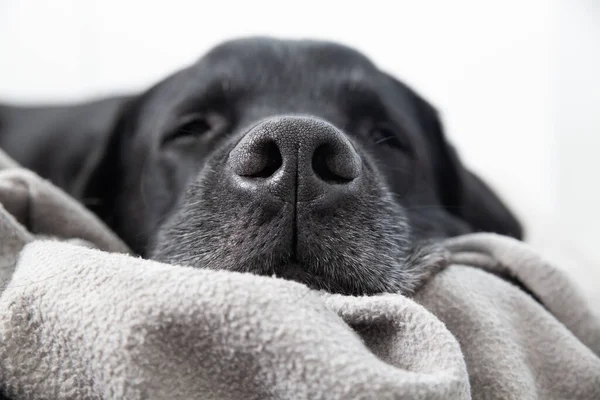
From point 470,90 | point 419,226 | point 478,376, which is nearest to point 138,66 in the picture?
point 470,90

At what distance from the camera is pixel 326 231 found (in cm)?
85

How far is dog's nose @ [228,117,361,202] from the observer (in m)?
0.83

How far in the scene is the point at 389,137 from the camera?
1527mm

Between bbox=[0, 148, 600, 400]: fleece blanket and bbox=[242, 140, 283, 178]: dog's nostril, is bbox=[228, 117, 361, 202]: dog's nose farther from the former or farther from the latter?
bbox=[0, 148, 600, 400]: fleece blanket

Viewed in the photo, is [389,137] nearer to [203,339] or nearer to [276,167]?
[276,167]

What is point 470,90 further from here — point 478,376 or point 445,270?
point 478,376

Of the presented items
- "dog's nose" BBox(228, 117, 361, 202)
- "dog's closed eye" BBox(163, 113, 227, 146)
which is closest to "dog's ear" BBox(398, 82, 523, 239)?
"dog's closed eye" BBox(163, 113, 227, 146)

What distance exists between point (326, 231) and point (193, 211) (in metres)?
0.29

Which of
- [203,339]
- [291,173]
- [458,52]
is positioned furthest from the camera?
[458,52]

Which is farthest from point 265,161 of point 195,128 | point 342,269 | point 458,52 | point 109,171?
point 458,52

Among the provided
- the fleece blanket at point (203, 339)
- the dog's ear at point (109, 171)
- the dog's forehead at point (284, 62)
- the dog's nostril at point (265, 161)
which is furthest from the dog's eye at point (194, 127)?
the fleece blanket at point (203, 339)

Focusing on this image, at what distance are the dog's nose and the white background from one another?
274cm

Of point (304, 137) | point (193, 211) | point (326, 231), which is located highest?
point (304, 137)

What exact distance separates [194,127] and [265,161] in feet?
2.17
